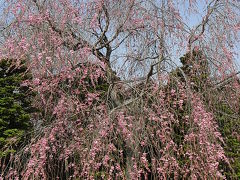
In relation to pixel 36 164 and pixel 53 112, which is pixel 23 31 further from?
pixel 36 164

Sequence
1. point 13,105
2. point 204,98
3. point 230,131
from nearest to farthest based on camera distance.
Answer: point 204,98 → point 13,105 → point 230,131

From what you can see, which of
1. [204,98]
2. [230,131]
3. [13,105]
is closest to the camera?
[204,98]

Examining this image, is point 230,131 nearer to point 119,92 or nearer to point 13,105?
point 119,92

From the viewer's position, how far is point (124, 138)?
3240 mm

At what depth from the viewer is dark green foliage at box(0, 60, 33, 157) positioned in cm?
371

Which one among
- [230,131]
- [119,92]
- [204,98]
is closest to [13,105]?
[119,92]

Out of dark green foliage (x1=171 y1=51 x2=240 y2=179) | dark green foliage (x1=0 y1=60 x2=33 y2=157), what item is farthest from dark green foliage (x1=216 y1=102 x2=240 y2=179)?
dark green foliage (x1=0 y1=60 x2=33 y2=157)

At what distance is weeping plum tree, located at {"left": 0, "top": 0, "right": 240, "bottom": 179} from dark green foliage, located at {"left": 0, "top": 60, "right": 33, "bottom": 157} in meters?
0.20

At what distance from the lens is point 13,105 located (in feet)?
12.4

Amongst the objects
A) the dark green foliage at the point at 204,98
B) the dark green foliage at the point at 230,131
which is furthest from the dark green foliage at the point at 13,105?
the dark green foliage at the point at 230,131

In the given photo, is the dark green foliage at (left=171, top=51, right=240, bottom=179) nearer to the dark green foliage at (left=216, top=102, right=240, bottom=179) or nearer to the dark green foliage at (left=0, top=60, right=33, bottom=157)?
the dark green foliage at (left=216, top=102, right=240, bottom=179)

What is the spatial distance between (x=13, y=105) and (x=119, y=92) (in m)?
1.27

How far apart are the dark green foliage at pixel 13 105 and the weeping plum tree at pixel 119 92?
200 millimetres

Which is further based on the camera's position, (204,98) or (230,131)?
(230,131)
